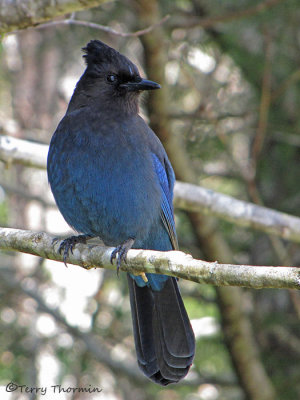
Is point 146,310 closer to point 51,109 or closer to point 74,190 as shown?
point 74,190

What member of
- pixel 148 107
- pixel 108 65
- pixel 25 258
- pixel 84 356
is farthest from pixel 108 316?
pixel 108 65

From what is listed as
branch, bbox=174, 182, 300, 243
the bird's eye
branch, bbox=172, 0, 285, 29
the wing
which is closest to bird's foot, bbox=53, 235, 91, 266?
the wing

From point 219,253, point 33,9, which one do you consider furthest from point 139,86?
point 219,253

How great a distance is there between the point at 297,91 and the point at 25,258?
3640 millimetres

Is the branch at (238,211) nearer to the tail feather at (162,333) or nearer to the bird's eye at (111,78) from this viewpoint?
the tail feather at (162,333)

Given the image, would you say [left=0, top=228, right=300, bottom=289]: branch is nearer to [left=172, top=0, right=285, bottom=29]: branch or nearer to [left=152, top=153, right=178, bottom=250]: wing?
[left=152, top=153, right=178, bottom=250]: wing

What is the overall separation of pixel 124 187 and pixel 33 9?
1.19 metres

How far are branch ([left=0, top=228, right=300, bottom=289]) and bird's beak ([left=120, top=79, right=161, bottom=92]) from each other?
4.21ft

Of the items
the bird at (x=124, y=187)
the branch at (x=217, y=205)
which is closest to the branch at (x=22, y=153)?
the branch at (x=217, y=205)

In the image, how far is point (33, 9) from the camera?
363cm

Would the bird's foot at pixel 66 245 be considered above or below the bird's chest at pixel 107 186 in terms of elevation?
below

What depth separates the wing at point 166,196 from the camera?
13.8 ft

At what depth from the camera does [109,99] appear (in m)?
4.37

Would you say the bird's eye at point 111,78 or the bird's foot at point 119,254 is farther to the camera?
the bird's eye at point 111,78
